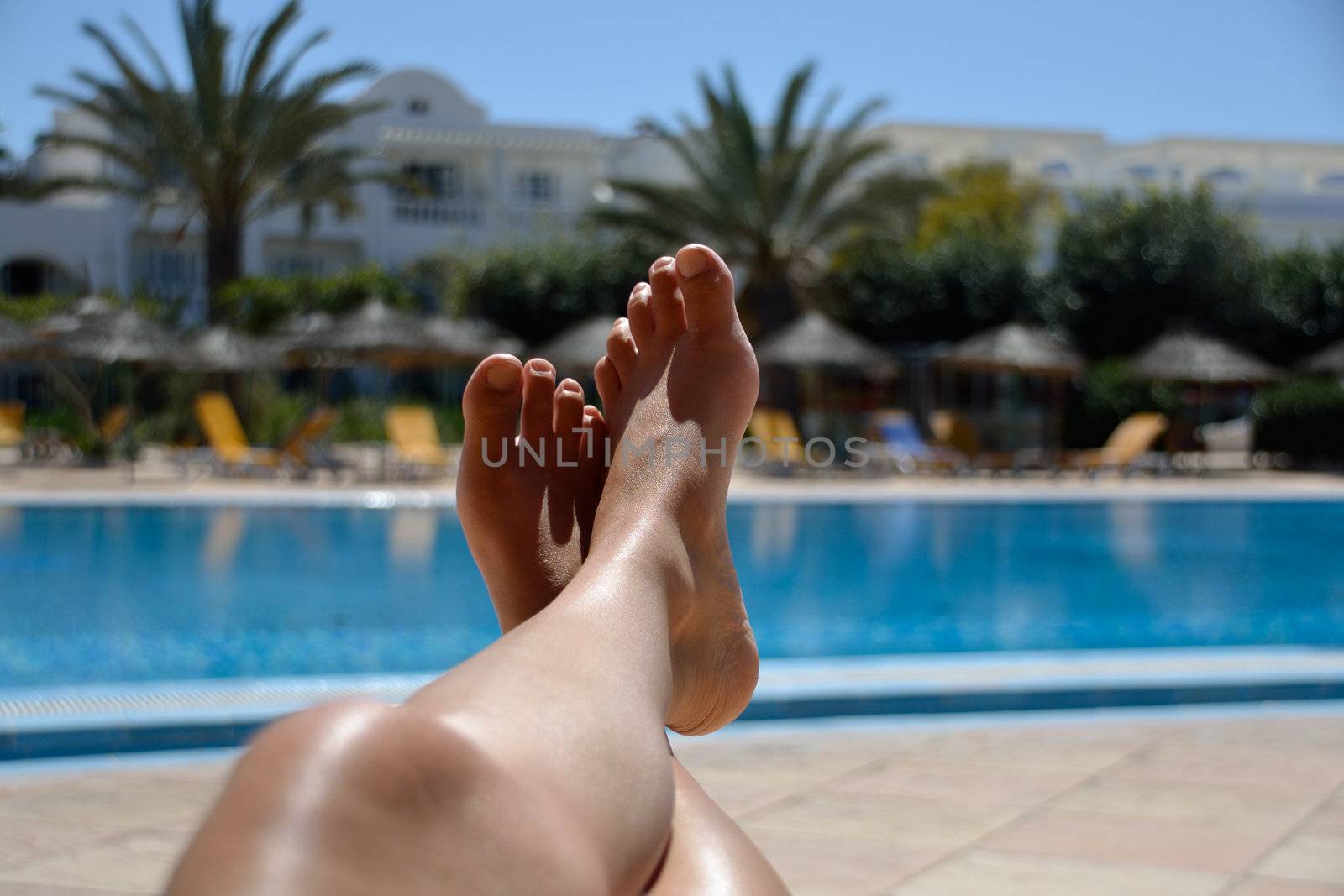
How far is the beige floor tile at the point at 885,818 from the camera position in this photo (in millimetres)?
2557

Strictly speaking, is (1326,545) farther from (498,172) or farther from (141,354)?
(498,172)

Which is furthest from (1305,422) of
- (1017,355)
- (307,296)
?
(307,296)

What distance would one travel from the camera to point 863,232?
18.9 m

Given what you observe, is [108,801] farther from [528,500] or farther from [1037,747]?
[1037,747]

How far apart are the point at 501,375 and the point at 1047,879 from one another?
1.30 metres

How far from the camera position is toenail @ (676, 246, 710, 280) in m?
2.19

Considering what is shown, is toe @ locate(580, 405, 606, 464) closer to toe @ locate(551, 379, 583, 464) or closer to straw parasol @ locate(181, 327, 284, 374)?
toe @ locate(551, 379, 583, 464)

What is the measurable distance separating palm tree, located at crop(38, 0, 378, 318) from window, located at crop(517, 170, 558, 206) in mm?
10036

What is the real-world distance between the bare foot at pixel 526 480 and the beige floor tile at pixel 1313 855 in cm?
141

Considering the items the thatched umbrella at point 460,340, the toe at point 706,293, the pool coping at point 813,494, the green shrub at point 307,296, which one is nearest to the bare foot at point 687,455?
the toe at point 706,293

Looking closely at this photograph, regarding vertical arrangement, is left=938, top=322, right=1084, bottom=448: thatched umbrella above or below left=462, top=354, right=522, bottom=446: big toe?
below

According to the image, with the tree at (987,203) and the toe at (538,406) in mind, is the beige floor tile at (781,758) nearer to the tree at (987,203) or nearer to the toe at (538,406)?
the toe at (538,406)

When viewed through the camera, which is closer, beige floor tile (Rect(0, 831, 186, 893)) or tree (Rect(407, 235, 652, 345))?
beige floor tile (Rect(0, 831, 186, 893))

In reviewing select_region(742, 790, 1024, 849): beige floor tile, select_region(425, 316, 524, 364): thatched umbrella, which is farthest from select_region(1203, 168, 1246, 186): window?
select_region(742, 790, 1024, 849): beige floor tile
